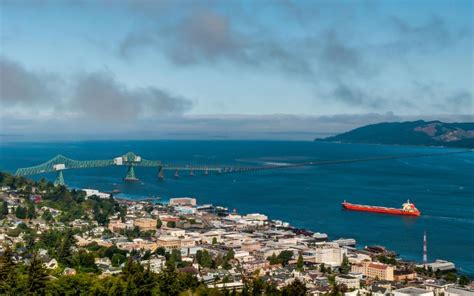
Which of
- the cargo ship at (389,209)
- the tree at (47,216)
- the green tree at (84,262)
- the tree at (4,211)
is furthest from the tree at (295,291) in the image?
the cargo ship at (389,209)

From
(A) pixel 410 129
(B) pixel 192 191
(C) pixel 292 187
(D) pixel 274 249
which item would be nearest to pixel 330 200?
(C) pixel 292 187

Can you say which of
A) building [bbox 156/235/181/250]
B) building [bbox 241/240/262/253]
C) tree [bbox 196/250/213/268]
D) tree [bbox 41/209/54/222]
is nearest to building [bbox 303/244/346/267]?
building [bbox 241/240/262/253]

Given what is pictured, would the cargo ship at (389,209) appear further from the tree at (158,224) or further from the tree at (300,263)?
the tree at (300,263)

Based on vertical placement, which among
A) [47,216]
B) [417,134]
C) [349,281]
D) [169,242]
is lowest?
[349,281]

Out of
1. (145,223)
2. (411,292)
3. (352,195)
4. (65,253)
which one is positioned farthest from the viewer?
(352,195)

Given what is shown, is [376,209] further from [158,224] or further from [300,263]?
[300,263]

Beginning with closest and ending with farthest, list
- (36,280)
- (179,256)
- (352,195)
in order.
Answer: (36,280), (179,256), (352,195)

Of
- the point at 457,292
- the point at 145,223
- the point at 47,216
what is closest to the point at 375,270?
the point at 457,292

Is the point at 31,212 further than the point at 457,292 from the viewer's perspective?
Yes

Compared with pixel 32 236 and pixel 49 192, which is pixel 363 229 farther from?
pixel 49 192
